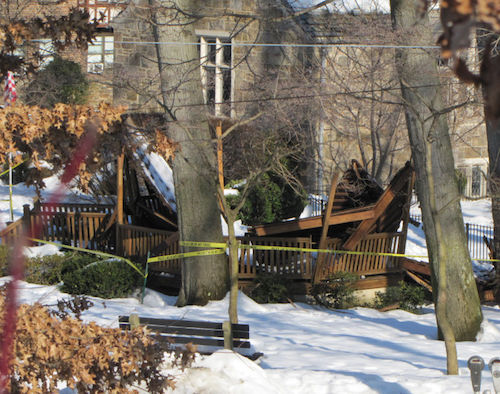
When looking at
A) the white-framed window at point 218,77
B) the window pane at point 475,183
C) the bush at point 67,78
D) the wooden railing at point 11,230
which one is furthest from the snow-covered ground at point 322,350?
the bush at point 67,78

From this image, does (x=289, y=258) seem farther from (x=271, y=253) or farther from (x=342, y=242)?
(x=342, y=242)

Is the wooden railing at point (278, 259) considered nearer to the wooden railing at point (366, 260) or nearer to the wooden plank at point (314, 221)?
the wooden plank at point (314, 221)

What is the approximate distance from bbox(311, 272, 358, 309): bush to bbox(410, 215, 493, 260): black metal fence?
23.3ft

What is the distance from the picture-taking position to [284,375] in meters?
7.69

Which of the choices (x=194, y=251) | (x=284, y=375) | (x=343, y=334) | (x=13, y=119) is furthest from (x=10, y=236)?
(x=13, y=119)

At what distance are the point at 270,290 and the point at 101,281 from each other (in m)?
2.94

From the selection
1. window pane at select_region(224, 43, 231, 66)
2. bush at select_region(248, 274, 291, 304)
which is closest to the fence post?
bush at select_region(248, 274, 291, 304)

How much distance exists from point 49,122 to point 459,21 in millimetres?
3998

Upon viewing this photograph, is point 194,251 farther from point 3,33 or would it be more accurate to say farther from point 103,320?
point 3,33

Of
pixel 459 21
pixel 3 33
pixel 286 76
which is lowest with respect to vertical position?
pixel 459 21

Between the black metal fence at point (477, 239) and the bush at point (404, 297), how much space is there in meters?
6.20

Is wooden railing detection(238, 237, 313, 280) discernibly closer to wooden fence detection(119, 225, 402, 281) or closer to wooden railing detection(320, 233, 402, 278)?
wooden fence detection(119, 225, 402, 281)

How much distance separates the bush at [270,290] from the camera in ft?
41.1

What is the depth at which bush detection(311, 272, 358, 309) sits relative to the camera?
41.4ft
